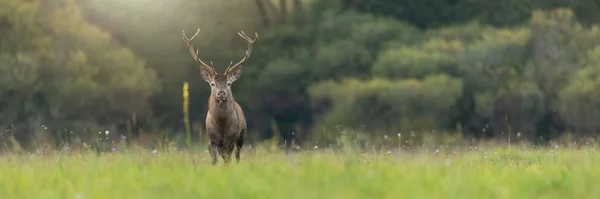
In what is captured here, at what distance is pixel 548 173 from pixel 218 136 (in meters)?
6.02

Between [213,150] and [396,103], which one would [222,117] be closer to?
[213,150]

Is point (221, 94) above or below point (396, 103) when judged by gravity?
above

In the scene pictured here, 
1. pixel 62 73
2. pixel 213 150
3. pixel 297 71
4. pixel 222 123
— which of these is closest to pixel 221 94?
pixel 222 123

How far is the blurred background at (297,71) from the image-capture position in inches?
1259

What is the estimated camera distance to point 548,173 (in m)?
8.86

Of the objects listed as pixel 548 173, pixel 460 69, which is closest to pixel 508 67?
pixel 460 69

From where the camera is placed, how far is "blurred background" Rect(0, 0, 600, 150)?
105 ft

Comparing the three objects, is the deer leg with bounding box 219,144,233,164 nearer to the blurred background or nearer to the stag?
the stag

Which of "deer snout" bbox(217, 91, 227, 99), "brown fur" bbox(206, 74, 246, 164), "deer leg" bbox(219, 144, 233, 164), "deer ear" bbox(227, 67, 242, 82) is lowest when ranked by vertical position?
"deer leg" bbox(219, 144, 233, 164)

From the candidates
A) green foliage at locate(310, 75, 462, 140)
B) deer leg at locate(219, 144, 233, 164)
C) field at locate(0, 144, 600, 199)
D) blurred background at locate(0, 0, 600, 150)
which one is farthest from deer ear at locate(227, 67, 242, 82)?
green foliage at locate(310, 75, 462, 140)

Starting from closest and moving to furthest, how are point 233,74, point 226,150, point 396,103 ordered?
point 226,150, point 233,74, point 396,103

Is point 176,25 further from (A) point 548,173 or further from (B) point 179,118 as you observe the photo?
(A) point 548,173

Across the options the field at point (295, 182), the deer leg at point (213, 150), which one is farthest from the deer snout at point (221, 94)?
the field at point (295, 182)

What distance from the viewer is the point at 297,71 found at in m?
35.9
